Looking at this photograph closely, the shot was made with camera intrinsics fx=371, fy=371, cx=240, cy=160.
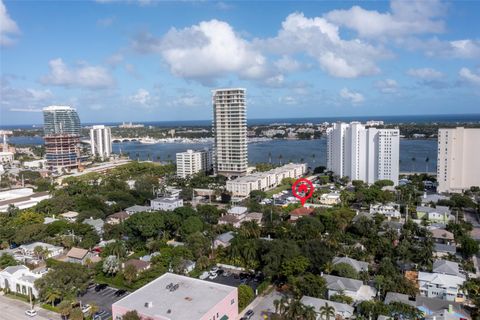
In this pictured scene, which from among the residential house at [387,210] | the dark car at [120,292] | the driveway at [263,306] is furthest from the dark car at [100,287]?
the residential house at [387,210]

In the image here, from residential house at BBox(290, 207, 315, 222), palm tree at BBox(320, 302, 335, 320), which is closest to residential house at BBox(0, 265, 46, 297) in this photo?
palm tree at BBox(320, 302, 335, 320)

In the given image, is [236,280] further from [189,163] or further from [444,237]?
[189,163]

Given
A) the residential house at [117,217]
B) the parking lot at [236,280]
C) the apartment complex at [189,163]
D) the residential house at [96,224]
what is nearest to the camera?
the parking lot at [236,280]

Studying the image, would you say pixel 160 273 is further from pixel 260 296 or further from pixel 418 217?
pixel 418 217

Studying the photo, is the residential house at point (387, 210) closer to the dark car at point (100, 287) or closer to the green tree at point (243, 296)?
the green tree at point (243, 296)

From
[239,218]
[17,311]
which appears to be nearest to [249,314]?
[17,311]

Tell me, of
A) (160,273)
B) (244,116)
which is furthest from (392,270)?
(244,116)
